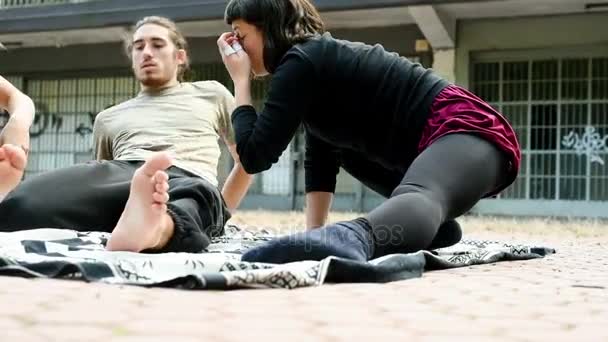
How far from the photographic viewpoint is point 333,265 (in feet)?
6.65

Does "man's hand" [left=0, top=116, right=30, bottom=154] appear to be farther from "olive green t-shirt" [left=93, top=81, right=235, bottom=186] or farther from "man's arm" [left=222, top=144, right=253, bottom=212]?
"man's arm" [left=222, top=144, right=253, bottom=212]

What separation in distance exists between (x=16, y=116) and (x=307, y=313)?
1602 mm

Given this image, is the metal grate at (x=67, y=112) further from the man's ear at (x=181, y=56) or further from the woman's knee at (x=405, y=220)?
the woman's knee at (x=405, y=220)

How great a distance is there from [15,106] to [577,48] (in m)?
8.79

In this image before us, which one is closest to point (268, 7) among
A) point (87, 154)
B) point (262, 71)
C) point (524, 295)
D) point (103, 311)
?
point (262, 71)

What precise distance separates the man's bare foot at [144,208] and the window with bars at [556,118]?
910cm

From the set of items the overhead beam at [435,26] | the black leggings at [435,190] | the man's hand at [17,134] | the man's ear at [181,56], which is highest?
the overhead beam at [435,26]

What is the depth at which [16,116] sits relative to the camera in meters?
2.76

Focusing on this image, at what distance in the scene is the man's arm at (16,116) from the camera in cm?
268

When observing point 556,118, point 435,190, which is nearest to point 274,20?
point 435,190

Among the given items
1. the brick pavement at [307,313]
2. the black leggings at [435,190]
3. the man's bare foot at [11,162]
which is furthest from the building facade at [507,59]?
the brick pavement at [307,313]

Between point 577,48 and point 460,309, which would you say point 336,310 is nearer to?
point 460,309

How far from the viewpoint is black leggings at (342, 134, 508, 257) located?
2354 millimetres

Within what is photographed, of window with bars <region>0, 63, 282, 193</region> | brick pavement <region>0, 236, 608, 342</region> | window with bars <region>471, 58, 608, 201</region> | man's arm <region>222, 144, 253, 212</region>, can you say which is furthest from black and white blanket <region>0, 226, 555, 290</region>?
window with bars <region>0, 63, 282, 193</region>
